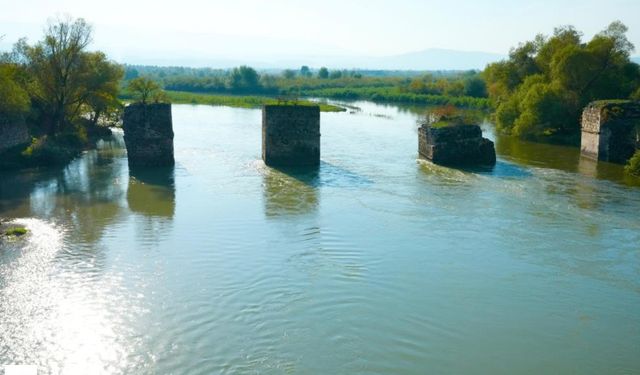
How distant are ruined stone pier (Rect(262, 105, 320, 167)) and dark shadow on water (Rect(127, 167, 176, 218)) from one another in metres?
3.54

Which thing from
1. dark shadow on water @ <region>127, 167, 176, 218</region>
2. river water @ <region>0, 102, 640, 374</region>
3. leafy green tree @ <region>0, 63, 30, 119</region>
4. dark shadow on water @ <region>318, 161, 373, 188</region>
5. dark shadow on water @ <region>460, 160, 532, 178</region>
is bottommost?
river water @ <region>0, 102, 640, 374</region>

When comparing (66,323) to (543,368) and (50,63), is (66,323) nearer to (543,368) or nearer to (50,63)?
(543,368)

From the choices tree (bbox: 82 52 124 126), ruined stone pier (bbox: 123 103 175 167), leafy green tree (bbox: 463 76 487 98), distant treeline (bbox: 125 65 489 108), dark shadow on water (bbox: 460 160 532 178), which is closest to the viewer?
ruined stone pier (bbox: 123 103 175 167)

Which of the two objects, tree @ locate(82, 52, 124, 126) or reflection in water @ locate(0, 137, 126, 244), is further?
tree @ locate(82, 52, 124, 126)

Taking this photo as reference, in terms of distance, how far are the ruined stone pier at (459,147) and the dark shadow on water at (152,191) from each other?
9.45 metres

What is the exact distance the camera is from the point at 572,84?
95.2ft

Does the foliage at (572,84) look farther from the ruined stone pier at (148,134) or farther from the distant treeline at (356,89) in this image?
the distant treeline at (356,89)

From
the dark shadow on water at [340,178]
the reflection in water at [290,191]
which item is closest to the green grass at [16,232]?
the reflection in water at [290,191]

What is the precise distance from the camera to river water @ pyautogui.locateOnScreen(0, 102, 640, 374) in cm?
869

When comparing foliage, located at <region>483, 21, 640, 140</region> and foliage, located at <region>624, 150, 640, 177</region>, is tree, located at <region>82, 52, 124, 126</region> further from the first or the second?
foliage, located at <region>624, 150, 640, 177</region>

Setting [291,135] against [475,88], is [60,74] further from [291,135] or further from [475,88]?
[475,88]

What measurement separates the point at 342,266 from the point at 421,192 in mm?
6996

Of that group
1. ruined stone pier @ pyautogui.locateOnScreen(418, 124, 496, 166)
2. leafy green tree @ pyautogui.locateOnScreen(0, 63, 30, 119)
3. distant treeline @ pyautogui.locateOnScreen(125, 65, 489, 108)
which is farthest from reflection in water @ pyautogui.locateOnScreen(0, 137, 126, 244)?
distant treeline @ pyautogui.locateOnScreen(125, 65, 489, 108)

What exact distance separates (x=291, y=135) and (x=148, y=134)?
4849 millimetres
